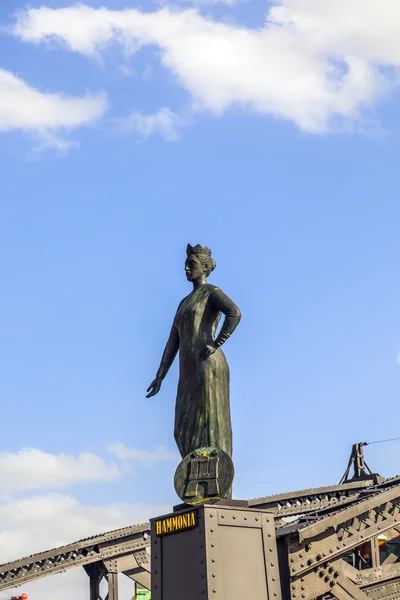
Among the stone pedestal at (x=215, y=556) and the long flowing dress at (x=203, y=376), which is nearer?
the stone pedestal at (x=215, y=556)

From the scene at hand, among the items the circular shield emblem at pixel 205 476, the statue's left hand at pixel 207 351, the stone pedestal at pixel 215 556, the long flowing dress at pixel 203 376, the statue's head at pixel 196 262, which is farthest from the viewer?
the statue's head at pixel 196 262

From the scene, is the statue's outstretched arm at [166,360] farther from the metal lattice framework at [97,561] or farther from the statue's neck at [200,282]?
the metal lattice framework at [97,561]

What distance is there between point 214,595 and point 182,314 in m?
3.77

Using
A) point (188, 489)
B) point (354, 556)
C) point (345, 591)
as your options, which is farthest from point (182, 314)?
point (354, 556)

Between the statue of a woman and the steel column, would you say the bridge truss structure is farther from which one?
the statue of a woman

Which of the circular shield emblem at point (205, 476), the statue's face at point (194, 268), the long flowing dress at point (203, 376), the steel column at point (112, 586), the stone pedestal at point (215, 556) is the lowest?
the stone pedestal at point (215, 556)

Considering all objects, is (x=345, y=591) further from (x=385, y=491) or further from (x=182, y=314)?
(x=182, y=314)

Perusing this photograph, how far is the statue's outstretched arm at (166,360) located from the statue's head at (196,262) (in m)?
0.79

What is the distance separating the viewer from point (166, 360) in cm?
1379

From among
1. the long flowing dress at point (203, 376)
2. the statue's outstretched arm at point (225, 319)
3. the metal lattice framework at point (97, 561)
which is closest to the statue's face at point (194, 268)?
the long flowing dress at point (203, 376)

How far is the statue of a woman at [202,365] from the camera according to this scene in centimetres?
1258

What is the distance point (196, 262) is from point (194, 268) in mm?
86

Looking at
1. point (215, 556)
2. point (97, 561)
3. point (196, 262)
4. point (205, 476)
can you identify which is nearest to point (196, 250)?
point (196, 262)

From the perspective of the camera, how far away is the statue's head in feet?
44.1
